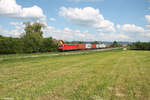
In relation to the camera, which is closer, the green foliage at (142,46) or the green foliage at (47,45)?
the green foliage at (47,45)

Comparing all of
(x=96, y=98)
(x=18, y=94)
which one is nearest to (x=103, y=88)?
(x=96, y=98)

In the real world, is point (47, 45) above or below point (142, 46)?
above

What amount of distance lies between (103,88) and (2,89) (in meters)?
4.32

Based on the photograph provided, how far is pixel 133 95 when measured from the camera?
4.28m

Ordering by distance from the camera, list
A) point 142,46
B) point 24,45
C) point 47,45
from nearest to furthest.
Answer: point 24,45
point 47,45
point 142,46

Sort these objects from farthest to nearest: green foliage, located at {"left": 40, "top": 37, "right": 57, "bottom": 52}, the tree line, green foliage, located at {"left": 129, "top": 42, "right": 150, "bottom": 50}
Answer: green foliage, located at {"left": 129, "top": 42, "right": 150, "bottom": 50}
green foliage, located at {"left": 40, "top": 37, "right": 57, "bottom": 52}
the tree line

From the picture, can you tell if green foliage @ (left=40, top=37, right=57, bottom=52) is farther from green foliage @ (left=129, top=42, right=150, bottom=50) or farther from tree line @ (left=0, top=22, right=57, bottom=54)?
green foliage @ (left=129, top=42, right=150, bottom=50)

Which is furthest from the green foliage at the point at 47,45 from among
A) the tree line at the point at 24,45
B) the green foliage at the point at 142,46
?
the green foliage at the point at 142,46

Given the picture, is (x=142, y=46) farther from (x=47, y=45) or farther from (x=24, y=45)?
(x=24, y=45)

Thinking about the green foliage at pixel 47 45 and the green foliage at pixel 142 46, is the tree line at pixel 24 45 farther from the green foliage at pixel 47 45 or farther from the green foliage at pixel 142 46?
the green foliage at pixel 142 46

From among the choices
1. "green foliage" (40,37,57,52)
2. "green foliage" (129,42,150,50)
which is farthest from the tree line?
"green foliage" (129,42,150,50)

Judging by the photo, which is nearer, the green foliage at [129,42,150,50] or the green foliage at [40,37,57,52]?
the green foliage at [40,37,57,52]

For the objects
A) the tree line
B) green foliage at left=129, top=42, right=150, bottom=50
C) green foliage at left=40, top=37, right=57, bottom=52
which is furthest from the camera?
green foliage at left=129, top=42, right=150, bottom=50

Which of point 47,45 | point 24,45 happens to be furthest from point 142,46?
point 24,45
